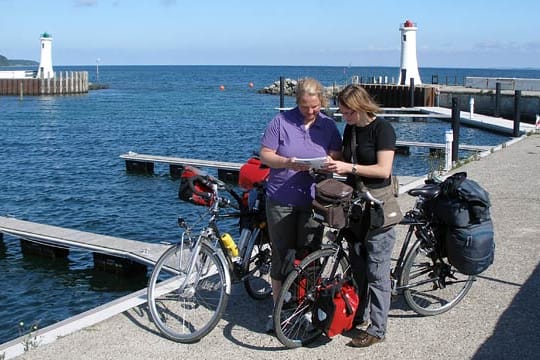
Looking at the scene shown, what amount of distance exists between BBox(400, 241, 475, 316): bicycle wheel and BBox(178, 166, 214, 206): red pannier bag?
1.63 metres

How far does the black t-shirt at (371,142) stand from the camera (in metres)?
4.68

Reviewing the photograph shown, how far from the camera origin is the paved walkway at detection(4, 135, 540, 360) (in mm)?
4891

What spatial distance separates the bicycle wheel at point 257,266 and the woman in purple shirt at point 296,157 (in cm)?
45

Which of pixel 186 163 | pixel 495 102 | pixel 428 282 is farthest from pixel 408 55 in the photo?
pixel 428 282

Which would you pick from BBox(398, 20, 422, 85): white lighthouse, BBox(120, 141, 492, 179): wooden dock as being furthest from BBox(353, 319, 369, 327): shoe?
BBox(398, 20, 422, 85): white lighthouse

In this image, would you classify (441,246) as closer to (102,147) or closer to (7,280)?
(7,280)

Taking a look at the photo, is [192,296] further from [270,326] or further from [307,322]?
[307,322]

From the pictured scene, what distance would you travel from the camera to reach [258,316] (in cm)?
566

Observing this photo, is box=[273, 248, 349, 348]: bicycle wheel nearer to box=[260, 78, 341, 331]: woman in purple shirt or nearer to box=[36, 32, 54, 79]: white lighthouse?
box=[260, 78, 341, 331]: woman in purple shirt

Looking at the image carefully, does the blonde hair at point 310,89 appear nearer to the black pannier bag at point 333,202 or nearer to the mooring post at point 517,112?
the black pannier bag at point 333,202

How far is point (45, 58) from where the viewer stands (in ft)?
260

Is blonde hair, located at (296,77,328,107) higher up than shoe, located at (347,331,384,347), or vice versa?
blonde hair, located at (296,77,328,107)

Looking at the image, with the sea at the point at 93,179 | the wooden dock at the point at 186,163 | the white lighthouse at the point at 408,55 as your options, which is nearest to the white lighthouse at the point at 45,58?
the sea at the point at 93,179

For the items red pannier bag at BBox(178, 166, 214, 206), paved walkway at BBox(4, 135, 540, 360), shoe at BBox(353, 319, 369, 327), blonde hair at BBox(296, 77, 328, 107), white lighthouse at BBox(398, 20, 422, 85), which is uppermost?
white lighthouse at BBox(398, 20, 422, 85)
